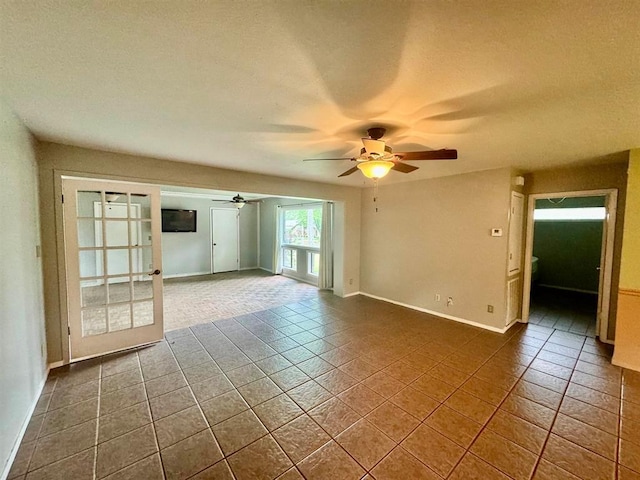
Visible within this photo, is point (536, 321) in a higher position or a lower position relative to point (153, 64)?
lower

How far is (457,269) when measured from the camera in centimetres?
431

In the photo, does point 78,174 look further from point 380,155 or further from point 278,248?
point 278,248

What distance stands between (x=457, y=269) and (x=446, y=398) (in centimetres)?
236

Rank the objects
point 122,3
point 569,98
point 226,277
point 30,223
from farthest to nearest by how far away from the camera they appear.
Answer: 1. point 226,277
2. point 30,223
3. point 569,98
4. point 122,3

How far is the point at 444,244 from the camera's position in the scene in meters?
4.45

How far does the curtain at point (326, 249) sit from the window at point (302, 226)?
0.63 metres

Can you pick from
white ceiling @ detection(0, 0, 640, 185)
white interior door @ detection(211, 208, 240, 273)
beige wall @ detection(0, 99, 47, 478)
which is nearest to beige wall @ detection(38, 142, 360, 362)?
beige wall @ detection(0, 99, 47, 478)

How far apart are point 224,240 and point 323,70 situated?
7590mm

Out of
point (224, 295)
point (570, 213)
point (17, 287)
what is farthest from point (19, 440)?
point (570, 213)

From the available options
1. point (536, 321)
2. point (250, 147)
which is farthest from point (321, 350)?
point (536, 321)

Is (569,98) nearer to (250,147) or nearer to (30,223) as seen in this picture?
(250,147)

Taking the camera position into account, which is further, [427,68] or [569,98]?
[569,98]

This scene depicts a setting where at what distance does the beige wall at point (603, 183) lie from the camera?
3.45m

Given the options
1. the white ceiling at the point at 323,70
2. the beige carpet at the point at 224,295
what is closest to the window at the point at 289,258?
the beige carpet at the point at 224,295
